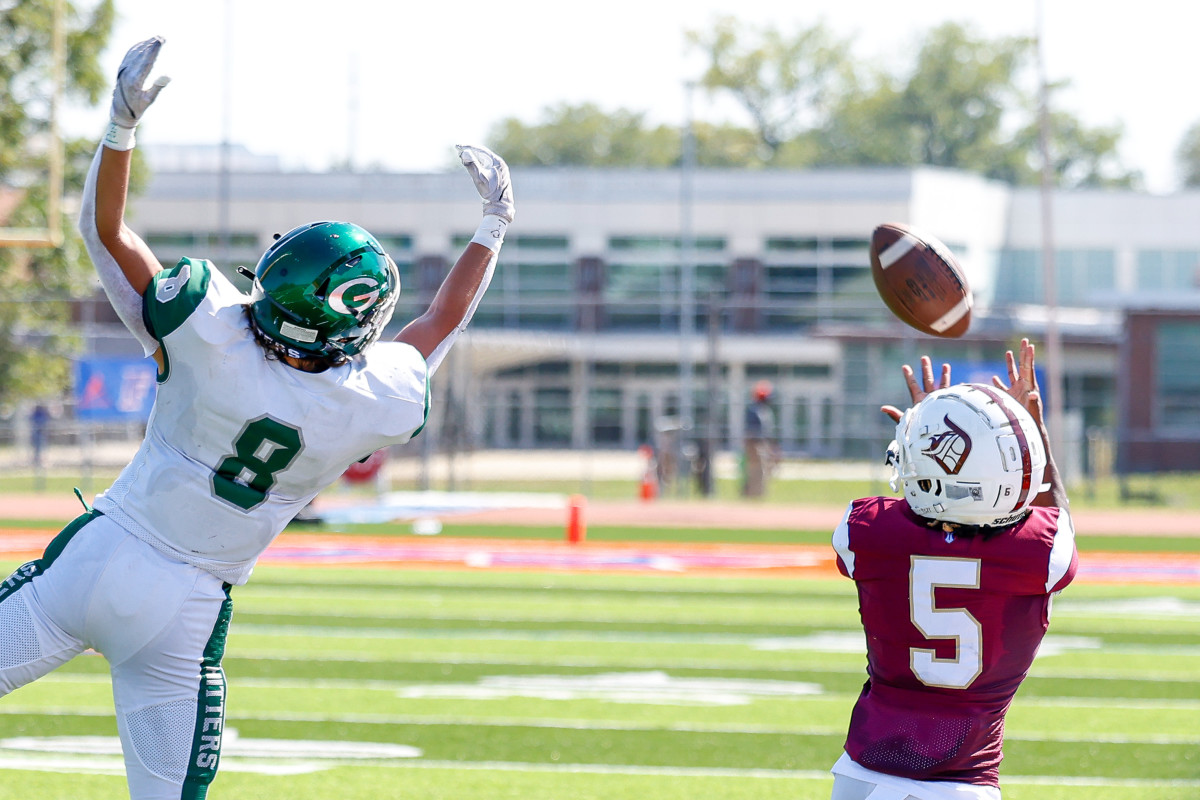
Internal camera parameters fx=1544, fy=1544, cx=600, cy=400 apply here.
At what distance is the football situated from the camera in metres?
4.48

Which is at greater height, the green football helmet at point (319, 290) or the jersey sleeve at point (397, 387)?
the green football helmet at point (319, 290)

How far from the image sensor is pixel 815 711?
22.1 feet

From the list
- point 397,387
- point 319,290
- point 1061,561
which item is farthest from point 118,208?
point 1061,561

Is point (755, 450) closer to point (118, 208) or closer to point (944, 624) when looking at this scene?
point (944, 624)

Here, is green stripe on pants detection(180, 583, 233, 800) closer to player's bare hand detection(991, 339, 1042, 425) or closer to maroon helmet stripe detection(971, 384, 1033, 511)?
maroon helmet stripe detection(971, 384, 1033, 511)

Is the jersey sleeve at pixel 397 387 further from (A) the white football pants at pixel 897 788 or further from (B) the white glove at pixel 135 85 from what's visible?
(A) the white football pants at pixel 897 788

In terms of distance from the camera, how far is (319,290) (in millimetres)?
3061

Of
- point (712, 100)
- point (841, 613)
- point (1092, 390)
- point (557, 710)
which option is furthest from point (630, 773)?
point (712, 100)

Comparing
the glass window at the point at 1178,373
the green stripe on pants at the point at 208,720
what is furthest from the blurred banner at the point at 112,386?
the green stripe on pants at the point at 208,720

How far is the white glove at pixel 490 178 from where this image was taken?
384 centimetres

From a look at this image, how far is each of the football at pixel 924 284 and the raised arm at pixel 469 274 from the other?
1.34 meters

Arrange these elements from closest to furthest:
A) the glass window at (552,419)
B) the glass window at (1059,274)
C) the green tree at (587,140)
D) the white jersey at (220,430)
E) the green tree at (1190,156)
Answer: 1. the white jersey at (220,430)
2. the glass window at (552,419)
3. the glass window at (1059,274)
4. the green tree at (587,140)
5. the green tree at (1190,156)

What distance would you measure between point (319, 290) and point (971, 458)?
1314 mm

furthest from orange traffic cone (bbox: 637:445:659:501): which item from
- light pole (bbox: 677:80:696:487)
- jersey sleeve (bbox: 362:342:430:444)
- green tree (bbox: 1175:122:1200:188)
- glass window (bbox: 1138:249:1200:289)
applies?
green tree (bbox: 1175:122:1200:188)
